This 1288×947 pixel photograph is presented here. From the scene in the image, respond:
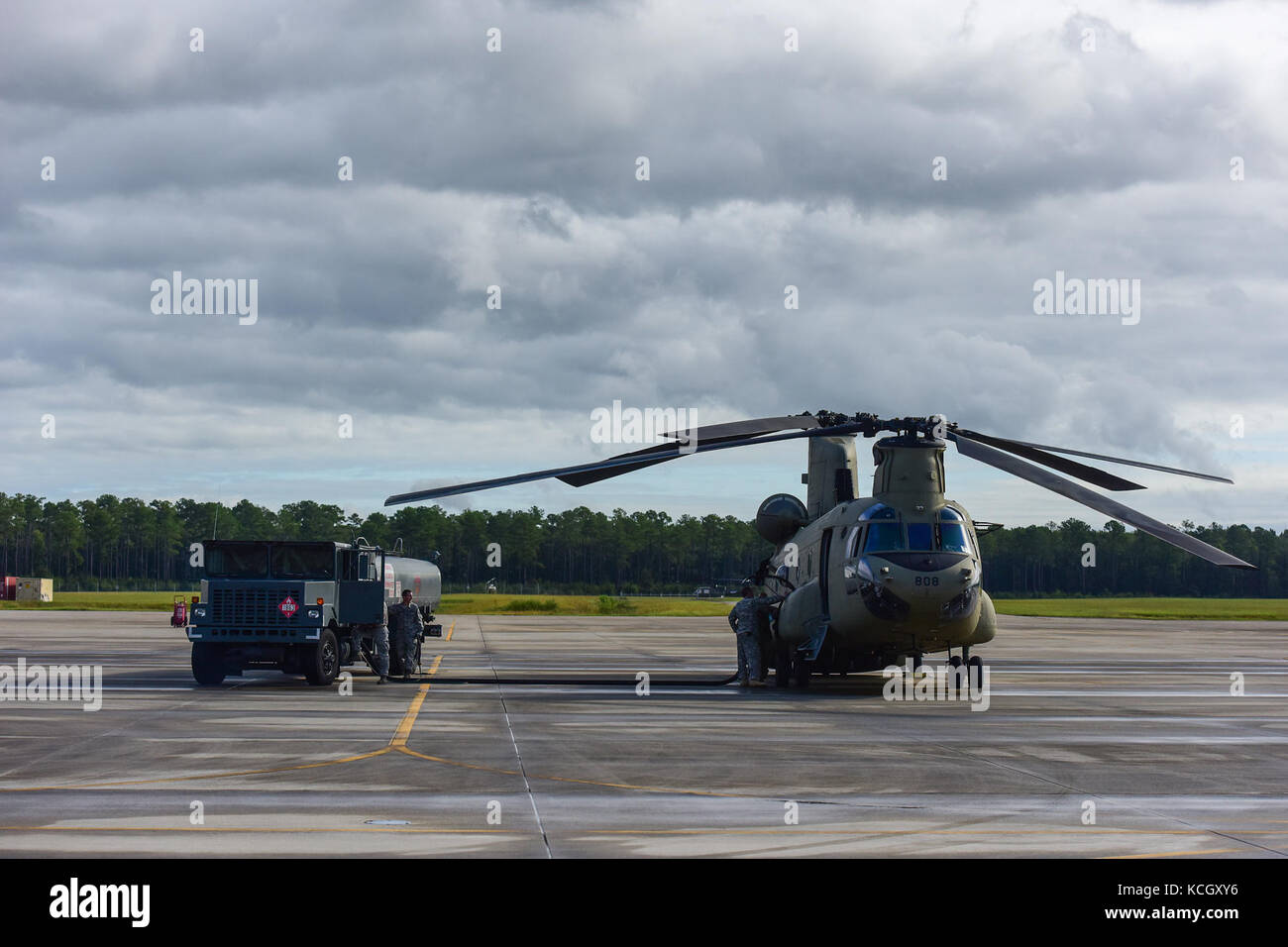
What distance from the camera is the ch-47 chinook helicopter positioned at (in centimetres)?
2258

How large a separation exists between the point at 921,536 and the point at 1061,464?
4038 mm

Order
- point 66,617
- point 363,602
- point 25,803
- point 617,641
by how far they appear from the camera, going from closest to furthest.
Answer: point 25,803 < point 363,602 < point 617,641 < point 66,617

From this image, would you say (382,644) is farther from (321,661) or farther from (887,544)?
(887,544)

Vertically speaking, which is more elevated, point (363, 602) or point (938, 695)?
point (363, 602)

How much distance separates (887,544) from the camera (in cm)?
2306

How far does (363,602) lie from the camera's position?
27.2 metres

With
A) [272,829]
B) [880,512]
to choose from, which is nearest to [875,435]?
[880,512]

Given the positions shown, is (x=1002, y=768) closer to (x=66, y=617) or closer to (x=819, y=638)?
A: (x=819, y=638)

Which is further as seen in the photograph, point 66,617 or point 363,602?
point 66,617

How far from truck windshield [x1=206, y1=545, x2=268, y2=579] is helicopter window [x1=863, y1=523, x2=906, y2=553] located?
1228cm

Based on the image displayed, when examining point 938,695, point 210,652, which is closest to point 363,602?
point 210,652

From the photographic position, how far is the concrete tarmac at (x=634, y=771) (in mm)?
10117
